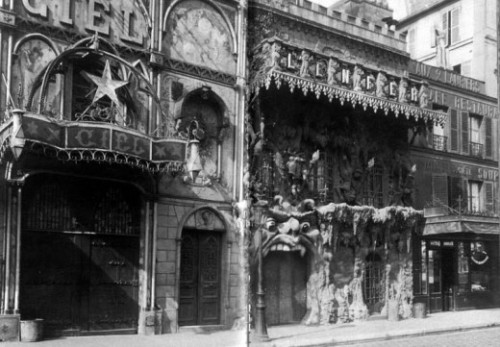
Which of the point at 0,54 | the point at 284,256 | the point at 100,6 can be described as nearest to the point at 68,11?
the point at 100,6

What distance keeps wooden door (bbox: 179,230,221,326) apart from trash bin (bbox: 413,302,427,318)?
8.72 metres

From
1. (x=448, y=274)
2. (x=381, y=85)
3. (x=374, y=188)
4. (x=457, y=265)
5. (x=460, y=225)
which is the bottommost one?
(x=448, y=274)

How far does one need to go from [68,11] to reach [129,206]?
543 cm

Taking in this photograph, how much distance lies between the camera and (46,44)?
51.0ft

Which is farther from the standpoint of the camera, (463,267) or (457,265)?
(463,267)

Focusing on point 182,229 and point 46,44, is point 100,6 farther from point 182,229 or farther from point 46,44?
point 182,229

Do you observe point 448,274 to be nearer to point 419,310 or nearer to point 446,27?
point 419,310

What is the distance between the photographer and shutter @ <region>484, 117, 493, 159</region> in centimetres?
2903

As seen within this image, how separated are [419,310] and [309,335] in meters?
7.22

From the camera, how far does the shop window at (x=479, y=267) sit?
90.5ft

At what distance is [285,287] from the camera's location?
68.2ft

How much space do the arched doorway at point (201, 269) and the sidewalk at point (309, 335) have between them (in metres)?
0.80

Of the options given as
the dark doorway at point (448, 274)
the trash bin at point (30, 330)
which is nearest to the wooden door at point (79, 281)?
the trash bin at point (30, 330)

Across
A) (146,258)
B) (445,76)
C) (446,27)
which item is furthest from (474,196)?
(146,258)
